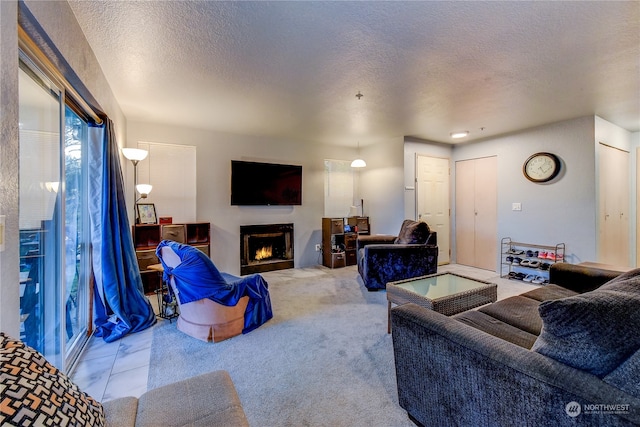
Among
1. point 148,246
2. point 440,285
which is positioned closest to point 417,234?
point 440,285

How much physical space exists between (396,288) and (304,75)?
209cm

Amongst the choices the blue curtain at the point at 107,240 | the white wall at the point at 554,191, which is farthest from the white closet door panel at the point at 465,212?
the blue curtain at the point at 107,240

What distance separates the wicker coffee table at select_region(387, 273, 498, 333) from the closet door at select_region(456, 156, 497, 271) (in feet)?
8.26

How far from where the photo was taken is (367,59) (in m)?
2.30

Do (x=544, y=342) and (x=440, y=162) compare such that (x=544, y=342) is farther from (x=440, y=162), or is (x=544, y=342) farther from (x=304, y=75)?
(x=440, y=162)

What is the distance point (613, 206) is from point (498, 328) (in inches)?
166

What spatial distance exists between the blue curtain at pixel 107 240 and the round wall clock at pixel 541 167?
17.8 ft

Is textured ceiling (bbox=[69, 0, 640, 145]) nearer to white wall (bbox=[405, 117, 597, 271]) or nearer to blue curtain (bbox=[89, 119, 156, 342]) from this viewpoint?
white wall (bbox=[405, 117, 597, 271])

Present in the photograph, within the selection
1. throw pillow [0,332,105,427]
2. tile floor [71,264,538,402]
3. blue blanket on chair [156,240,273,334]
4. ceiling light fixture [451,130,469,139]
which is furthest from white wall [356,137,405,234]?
throw pillow [0,332,105,427]

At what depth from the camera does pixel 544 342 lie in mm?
1054

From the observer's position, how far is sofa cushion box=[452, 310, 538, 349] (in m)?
1.55

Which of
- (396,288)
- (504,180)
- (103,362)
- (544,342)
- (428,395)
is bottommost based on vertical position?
(103,362)

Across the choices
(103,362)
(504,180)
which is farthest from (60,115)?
(504,180)

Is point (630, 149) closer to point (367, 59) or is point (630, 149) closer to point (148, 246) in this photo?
point (367, 59)
